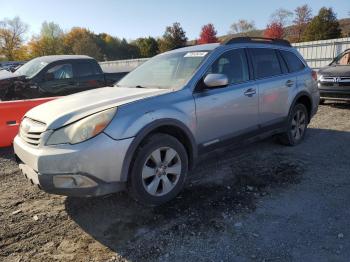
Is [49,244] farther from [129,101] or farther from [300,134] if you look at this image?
[300,134]

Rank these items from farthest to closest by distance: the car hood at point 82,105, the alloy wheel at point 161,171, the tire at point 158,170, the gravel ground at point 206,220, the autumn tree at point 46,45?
the autumn tree at point 46,45 < the alloy wheel at point 161,171 < the tire at point 158,170 < the car hood at point 82,105 < the gravel ground at point 206,220

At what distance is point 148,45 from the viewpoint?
58.0m

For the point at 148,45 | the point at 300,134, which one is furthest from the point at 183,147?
the point at 148,45

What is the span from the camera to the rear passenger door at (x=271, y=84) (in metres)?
5.18

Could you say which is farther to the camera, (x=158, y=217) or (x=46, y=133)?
(x=158, y=217)

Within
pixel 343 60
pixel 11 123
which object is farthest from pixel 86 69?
pixel 343 60

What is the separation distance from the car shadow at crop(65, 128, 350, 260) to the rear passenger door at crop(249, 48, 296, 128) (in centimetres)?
68

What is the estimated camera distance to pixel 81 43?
60.9 m

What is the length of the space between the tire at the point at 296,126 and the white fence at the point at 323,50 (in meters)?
11.2

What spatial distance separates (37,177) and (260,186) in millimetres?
2624

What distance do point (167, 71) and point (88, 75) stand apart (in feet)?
16.7

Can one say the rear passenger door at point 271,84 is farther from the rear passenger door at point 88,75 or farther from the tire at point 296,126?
the rear passenger door at point 88,75

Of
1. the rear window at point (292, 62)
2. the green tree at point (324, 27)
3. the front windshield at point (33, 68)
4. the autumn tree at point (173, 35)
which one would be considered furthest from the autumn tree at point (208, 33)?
the rear window at point (292, 62)

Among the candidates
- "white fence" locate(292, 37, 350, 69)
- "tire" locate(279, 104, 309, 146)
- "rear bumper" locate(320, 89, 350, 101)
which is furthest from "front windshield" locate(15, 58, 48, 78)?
"white fence" locate(292, 37, 350, 69)
